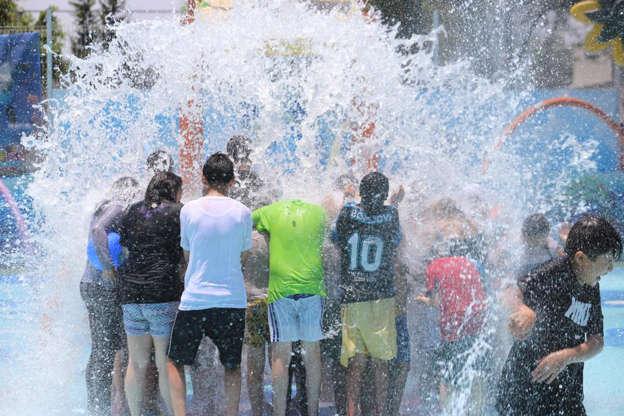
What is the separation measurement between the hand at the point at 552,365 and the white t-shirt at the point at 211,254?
1.72 meters

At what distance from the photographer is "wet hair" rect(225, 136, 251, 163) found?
5.09 meters

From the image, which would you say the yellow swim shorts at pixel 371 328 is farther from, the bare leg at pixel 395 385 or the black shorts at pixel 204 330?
the black shorts at pixel 204 330

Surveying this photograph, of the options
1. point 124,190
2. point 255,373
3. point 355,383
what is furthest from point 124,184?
point 355,383

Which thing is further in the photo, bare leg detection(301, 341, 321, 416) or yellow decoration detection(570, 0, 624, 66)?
yellow decoration detection(570, 0, 624, 66)

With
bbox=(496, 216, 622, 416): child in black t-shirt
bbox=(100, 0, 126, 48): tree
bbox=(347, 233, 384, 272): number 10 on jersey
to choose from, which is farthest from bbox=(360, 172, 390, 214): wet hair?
bbox=(100, 0, 126, 48): tree

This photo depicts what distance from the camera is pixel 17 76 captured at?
12.7m

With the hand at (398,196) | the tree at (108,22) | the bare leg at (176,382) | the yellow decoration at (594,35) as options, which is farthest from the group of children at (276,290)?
the yellow decoration at (594,35)

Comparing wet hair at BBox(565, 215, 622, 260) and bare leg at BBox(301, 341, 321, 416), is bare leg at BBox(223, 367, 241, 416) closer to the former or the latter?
bare leg at BBox(301, 341, 321, 416)

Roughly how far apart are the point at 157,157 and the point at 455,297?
2.11 meters

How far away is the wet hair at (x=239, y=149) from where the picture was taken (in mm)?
5094

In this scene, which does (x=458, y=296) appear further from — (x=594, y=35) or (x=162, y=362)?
(x=594, y=35)

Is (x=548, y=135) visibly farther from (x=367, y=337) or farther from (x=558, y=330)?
(x=558, y=330)

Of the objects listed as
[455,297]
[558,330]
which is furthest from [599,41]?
[558,330]

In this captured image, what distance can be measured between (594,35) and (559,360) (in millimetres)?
12665
